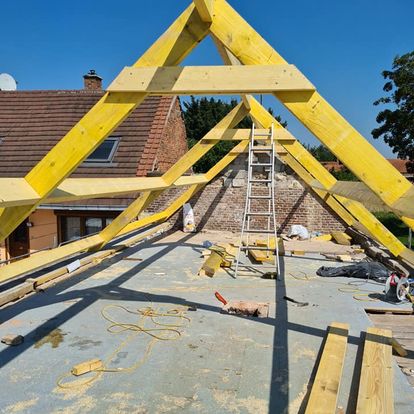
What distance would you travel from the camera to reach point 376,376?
3418mm

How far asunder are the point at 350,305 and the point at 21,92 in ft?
46.1

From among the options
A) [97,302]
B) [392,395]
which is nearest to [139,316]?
[97,302]

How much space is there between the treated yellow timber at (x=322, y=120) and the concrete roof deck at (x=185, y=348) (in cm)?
176

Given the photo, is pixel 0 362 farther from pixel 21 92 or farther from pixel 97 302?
pixel 21 92

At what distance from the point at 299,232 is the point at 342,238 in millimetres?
1164

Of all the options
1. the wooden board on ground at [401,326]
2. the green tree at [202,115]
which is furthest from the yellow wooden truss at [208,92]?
the green tree at [202,115]

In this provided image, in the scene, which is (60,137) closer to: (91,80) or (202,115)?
(91,80)

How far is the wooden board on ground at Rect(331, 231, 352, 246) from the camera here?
10000 millimetres

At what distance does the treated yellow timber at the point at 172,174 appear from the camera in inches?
282

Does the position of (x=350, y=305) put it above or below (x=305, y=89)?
below

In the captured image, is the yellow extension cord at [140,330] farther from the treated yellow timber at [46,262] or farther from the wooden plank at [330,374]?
the wooden plank at [330,374]

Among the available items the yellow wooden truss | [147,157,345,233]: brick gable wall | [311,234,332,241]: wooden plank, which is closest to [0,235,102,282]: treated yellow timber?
the yellow wooden truss

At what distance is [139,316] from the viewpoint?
16.3 ft

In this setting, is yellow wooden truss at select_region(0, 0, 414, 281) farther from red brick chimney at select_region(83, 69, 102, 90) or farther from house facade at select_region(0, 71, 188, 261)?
red brick chimney at select_region(83, 69, 102, 90)
